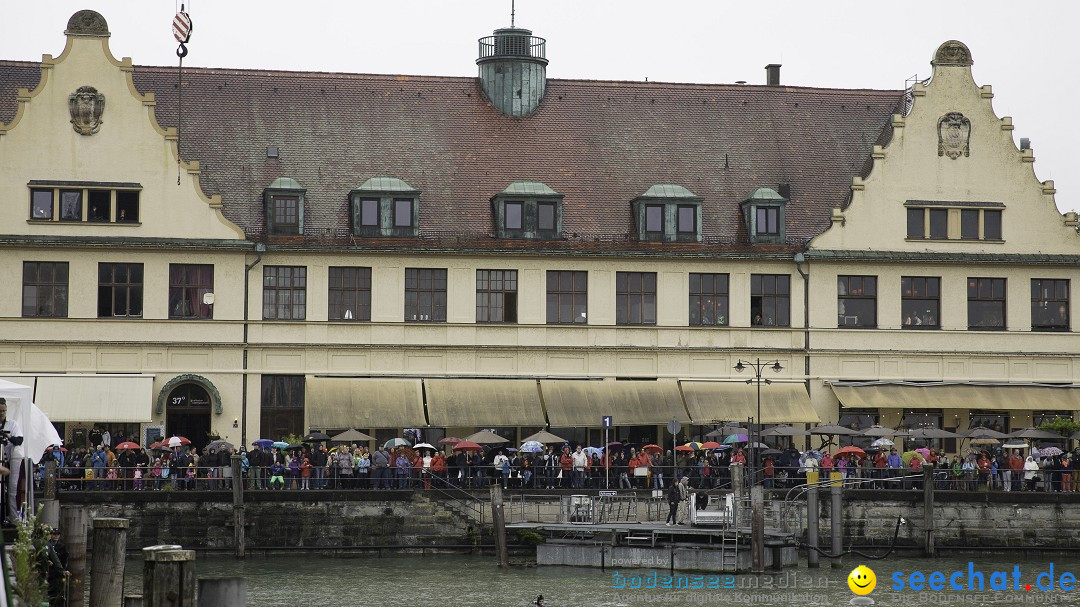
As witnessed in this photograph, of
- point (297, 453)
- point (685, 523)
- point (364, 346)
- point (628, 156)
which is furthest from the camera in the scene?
point (628, 156)

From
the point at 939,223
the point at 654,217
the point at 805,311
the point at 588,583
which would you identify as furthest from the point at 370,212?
the point at 939,223

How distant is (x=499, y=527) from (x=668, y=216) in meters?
15.9

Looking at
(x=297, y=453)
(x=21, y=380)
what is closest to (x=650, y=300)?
(x=297, y=453)

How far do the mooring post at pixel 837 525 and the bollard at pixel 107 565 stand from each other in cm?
2640

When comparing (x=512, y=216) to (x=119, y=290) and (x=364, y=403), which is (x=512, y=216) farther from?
(x=119, y=290)

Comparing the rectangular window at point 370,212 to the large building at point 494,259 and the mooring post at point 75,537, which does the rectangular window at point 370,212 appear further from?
the mooring post at point 75,537

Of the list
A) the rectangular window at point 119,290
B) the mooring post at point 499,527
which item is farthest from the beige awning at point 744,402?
the rectangular window at point 119,290

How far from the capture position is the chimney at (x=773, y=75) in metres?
68.6

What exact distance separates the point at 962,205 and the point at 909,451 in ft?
32.0

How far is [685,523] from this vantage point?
48031 mm

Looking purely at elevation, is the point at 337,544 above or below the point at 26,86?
below

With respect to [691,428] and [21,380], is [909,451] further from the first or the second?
[21,380]

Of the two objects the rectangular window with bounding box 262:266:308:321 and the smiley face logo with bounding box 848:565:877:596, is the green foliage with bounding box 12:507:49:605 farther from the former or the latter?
the rectangular window with bounding box 262:266:308:321

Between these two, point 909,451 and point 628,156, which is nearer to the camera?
point 909,451
